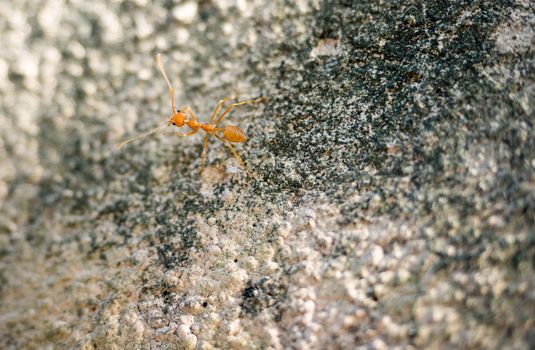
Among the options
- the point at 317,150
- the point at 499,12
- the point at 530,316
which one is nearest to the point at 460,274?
the point at 530,316

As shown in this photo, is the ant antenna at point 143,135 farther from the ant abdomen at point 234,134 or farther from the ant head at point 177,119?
the ant abdomen at point 234,134

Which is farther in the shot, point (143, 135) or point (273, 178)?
point (143, 135)

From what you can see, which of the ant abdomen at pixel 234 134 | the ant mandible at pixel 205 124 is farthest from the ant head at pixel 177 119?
the ant abdomen at pixel 234 134

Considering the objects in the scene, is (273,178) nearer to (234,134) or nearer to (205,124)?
(234,134)

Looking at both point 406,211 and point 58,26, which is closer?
point 406,211

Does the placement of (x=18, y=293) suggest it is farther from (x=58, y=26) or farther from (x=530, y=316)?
(x=530, y=316)

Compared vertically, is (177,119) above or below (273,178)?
above

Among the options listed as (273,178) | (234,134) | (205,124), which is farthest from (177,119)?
(273,178)

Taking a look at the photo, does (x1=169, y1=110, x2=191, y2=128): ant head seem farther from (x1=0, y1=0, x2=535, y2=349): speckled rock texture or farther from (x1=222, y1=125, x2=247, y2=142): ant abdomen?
(x1=222, y1=125, x2=247, y2=142): ant abdomen

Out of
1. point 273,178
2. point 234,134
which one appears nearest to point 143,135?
point 234,134
